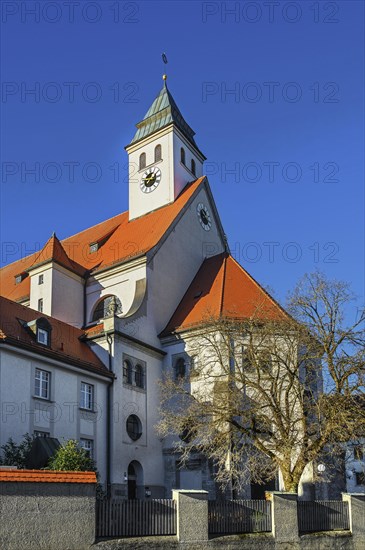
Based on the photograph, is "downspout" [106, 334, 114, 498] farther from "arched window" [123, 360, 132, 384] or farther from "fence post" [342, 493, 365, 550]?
"fence post" [342, 493, 365, 550]

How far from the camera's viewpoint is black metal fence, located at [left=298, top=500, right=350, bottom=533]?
19156 mm

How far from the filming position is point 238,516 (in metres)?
17.5

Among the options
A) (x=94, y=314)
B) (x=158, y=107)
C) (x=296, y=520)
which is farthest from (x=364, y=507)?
(x=158, y=107)

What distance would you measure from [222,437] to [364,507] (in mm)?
5425

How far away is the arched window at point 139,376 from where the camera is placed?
28.8 meters

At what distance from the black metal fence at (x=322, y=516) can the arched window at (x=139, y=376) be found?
442 inches

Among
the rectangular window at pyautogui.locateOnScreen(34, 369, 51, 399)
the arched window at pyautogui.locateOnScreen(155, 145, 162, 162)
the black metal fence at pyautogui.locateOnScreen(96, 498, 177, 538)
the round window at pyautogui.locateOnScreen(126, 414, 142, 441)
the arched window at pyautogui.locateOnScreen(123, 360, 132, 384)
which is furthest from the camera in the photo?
the arched window at pyautogui.locateOnScreen(155, 145, 162, 162)

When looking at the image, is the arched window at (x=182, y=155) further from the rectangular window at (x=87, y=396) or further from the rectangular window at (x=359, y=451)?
the rectangular window at (x=359, y=451)

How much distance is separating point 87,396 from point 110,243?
13087 mm

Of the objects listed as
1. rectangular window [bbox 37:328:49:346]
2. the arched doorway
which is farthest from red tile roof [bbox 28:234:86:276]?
the arched doorway

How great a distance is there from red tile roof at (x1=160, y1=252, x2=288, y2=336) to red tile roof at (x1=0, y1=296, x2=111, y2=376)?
520 centimetres

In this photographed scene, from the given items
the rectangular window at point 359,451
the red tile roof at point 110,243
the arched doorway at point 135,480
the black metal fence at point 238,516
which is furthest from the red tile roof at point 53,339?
the rectangular window at point 359,451

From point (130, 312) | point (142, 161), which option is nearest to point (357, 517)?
point (130, 312)

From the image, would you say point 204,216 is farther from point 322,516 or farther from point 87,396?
point 322,516
